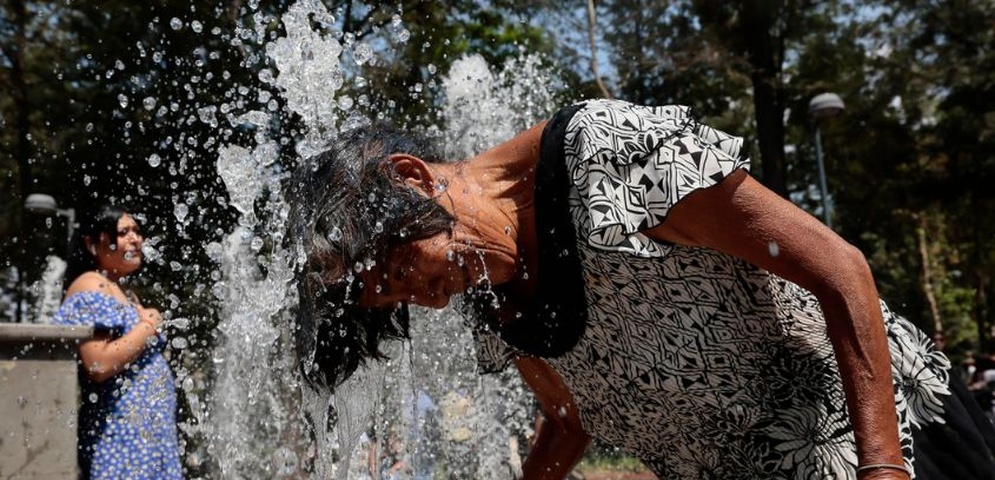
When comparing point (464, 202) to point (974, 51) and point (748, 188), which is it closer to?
point (748, 188)

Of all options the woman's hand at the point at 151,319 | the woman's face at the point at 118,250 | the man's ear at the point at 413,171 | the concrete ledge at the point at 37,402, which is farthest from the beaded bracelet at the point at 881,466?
the woman's face at the point at 118,250

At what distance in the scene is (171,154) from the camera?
11.1 m

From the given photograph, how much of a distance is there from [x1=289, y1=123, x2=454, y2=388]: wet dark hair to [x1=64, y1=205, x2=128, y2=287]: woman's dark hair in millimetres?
2548

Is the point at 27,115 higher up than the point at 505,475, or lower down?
higher up

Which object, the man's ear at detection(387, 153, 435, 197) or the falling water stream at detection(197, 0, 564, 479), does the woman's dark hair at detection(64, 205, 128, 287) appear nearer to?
the falling water stream at detection(197, 0, 564, 479)

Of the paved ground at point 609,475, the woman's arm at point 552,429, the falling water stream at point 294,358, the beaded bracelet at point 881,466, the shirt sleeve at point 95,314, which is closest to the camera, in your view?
the beaded bracelet at point 881,466

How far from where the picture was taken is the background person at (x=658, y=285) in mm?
1556

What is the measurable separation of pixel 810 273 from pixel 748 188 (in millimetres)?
169

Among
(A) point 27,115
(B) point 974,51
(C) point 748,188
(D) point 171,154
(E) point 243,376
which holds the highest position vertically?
(B) point 974,51

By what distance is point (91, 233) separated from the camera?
4.23m

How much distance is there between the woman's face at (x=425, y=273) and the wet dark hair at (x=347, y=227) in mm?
18

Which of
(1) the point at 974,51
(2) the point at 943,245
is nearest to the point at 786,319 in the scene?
(1) the point at 974,51

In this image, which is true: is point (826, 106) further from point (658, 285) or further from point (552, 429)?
point (658, 285)

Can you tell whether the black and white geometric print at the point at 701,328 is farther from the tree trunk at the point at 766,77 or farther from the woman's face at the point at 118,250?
the tree trunk at the point at 766,77
